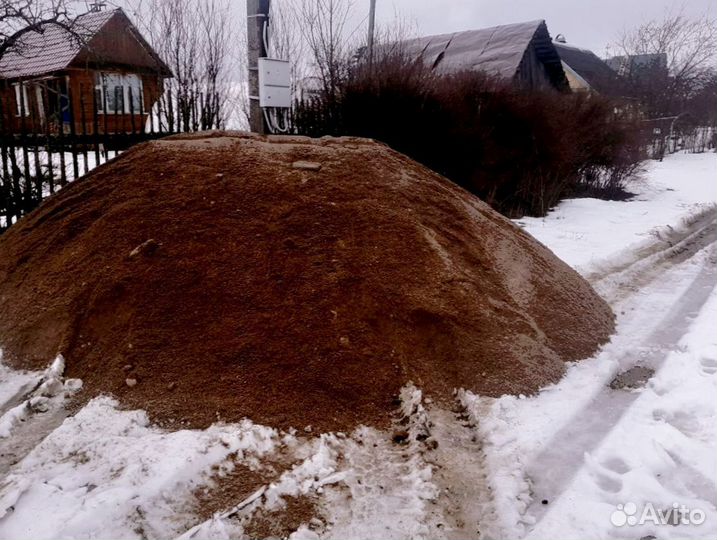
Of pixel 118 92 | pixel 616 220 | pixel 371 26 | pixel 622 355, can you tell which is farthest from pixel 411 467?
pixel 371 26

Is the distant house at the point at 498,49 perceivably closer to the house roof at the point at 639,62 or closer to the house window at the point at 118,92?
the house window at the point at 118,92

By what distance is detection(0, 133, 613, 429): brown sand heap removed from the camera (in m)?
2.81

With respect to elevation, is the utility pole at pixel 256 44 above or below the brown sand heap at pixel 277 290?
above

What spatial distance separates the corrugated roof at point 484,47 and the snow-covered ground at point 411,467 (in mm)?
12613

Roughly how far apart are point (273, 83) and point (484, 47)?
12072 mm

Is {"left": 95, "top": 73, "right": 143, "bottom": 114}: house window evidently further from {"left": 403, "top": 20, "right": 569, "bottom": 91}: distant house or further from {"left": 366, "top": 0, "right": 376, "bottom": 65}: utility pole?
{"left": 403, "top": 20, "right": 569, "bottom": 91}: distant house

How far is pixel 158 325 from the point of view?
9.86 feet

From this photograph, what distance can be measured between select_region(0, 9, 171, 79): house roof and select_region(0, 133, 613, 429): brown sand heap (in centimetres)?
318

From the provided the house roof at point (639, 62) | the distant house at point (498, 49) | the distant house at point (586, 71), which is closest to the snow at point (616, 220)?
the distant house at point (498, 49)

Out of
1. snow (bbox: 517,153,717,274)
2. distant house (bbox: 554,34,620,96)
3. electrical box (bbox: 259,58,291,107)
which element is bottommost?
snow (bbox: 517,153,717,274)

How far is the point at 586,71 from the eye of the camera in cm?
3047

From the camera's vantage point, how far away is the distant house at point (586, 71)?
91.6 ft

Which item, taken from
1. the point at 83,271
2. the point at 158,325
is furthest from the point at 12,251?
the point at 158,325

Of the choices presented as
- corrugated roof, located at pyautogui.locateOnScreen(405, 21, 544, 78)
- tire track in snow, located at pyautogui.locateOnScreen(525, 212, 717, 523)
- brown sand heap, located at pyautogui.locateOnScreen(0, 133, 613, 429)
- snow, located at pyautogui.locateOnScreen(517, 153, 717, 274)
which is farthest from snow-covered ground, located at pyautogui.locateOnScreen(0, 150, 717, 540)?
corrugated roof, located at pyautogui.locateOnScreen(405, 21, 544, 78)
